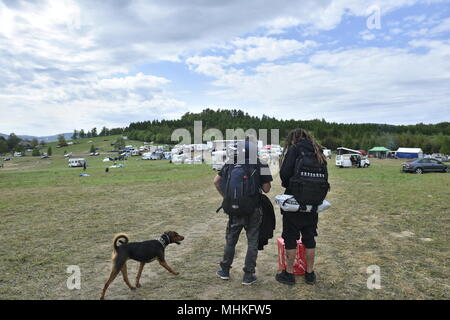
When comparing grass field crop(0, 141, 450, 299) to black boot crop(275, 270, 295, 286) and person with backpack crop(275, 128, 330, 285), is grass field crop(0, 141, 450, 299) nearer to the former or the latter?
black boot crop(275, 270, 295, 286)

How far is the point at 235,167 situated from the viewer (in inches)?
185

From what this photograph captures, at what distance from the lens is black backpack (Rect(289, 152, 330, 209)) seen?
14.5 feet

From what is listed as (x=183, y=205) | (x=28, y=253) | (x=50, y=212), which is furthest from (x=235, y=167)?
(x=50, y=212)

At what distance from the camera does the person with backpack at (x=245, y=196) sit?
453 centimetres

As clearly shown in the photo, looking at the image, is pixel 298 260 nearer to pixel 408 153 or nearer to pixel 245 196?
pixel 245 196

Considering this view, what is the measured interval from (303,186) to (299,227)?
647 mm

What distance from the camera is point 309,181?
4457 millimetres

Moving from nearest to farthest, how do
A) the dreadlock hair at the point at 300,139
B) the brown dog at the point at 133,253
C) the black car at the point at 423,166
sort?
1. the brown dog at the point at 133,253
2. the dreadlock hair at the point at 300,139
3. the black car at the point at 423,166

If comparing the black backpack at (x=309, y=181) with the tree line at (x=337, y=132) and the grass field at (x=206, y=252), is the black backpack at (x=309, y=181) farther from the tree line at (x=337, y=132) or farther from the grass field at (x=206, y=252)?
the tree line at (x=337, y=132)

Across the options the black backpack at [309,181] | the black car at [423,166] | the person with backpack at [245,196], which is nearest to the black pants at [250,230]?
the person with backpack at [245,196]

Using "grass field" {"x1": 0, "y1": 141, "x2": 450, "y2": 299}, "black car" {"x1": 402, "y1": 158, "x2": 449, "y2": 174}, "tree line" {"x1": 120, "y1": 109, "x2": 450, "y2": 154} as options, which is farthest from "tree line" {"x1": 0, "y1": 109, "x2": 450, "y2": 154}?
"grass field" {"x1": 0, "y1": 141, "x2": 450, "y2": 299}

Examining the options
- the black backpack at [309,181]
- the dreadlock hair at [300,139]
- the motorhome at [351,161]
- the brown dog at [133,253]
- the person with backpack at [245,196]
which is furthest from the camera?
the motorhome at [351,161]
